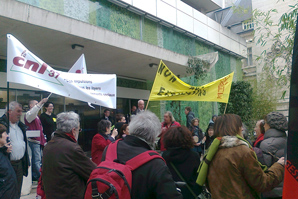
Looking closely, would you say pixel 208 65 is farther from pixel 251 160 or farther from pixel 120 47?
pixel 251 160

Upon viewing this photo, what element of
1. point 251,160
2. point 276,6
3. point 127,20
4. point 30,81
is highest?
point 276,6

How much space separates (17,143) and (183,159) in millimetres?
2876

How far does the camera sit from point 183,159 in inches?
145

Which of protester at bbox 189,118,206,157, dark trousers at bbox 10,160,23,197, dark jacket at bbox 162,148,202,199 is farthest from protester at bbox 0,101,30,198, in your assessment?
protester at bbox 189,118,206,157

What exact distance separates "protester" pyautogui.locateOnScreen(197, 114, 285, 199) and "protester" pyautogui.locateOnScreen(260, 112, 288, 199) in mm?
483

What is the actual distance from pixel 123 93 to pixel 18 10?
741 cm

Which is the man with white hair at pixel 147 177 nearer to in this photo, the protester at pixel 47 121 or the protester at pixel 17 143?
the protester at pixel 17 143

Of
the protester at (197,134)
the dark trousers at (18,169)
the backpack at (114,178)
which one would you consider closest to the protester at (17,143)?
the dark trousers at (18,169)

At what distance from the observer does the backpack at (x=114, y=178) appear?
6.73 feet

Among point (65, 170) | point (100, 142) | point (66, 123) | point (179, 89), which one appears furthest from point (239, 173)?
point (179, 89)

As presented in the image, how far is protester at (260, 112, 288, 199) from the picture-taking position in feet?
10.9

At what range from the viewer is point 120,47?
31.4ft

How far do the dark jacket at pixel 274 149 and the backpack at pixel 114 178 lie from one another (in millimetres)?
1724

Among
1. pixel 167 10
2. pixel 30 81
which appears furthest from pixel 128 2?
pixel 30 81
